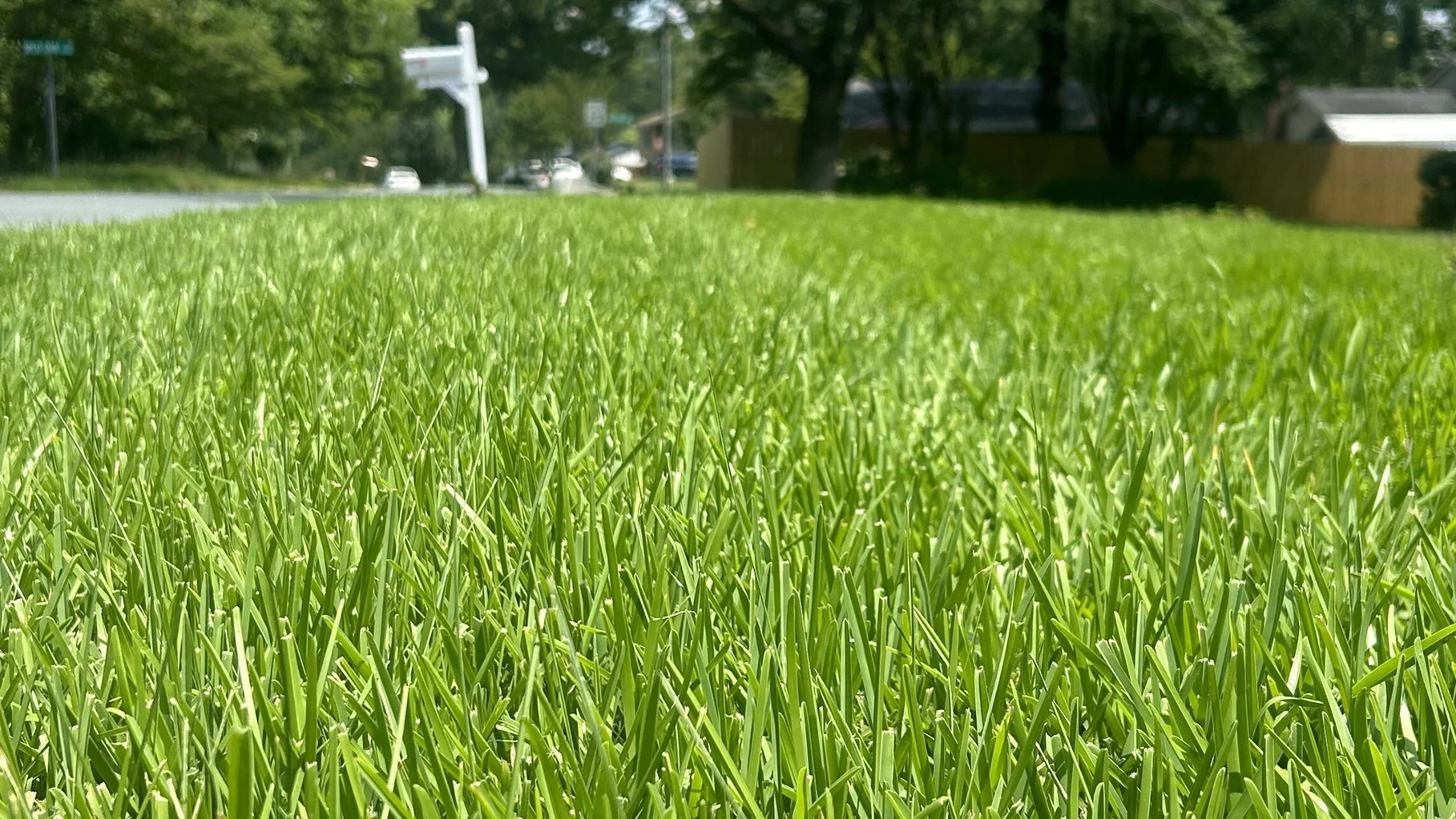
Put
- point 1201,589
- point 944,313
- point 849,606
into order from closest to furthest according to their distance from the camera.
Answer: point 849,606 < point 1201,589 < point 944,313

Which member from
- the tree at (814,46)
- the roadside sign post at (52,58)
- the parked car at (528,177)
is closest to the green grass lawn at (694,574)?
the roadside sign post at (52,58)

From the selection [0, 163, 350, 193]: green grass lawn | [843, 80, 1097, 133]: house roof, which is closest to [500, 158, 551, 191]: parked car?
[843, 80, 1097, 133]: house roof

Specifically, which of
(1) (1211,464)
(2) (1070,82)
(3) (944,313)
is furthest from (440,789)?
(2) (1070,82)

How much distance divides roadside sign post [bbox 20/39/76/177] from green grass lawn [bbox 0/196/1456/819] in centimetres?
1841

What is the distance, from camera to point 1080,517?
145 cm

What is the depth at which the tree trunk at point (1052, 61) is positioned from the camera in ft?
87.4

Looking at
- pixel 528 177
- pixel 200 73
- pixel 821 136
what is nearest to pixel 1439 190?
pixel 821 136

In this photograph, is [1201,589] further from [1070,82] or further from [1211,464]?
[1070,82]

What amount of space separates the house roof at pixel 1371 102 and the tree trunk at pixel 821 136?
72.4 feet

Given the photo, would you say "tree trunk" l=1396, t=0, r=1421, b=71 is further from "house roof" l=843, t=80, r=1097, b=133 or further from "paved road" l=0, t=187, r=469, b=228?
"paved road" l=0, t=187, r=469, b=228

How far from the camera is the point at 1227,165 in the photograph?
35344mm

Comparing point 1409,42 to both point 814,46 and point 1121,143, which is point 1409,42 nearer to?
point 1121,143

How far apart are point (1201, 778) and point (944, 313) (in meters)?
2.92

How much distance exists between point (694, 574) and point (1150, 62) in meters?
32.2
